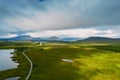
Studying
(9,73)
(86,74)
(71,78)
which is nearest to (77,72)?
(86,74)

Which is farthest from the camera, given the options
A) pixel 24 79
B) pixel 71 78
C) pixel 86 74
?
pixel 86 74

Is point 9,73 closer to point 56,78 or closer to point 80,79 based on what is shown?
point 56,78

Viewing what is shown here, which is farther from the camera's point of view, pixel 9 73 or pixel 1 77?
pixel 9 73

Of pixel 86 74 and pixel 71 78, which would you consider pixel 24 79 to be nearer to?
pixel 71 78

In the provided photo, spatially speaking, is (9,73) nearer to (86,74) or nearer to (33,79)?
(33,79)

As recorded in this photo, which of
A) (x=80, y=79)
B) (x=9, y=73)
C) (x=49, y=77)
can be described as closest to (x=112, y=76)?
(x=80, y=79)

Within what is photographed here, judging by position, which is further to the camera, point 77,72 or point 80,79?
point 77,72

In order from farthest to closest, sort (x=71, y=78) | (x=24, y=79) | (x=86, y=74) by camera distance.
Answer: (x=86, y=74)
(x=71, y=78)
(x=24, y=79)

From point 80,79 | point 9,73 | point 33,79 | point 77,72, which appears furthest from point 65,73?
point 9,73
